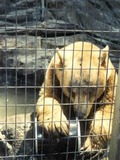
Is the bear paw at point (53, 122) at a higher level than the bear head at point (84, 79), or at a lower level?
lower

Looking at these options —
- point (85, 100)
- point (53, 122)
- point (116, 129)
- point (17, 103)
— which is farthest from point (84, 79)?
point (17, 103)

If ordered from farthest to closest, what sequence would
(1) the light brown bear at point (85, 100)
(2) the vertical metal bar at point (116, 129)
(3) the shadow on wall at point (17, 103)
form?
(3) the shadow on wall at point (17, 103) → (1) the light brown bear at point (85, 100) → (2) the vertical metal bar at point (116, 129)

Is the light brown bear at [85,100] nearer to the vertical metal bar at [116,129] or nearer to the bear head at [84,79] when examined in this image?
the bear head at [84,79]

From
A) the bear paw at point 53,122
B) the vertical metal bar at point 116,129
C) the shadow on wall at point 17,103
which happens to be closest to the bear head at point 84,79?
the bear paw at point 53,122

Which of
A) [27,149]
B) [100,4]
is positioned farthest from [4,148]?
[100,4]

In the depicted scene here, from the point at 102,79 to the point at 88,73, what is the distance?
0.77ft

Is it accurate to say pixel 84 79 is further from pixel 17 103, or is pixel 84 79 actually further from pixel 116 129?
pixel 17 103

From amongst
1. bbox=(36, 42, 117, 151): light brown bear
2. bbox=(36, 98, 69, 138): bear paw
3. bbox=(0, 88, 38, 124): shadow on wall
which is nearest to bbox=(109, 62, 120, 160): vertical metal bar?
→ bbox=(36, 42, 117, 151): light brown bear

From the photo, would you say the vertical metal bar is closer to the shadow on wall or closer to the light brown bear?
the light brown bear

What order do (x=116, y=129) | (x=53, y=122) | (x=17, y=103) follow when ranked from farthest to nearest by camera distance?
(x=17, y=103)
(x=53, y=122)
(x=116, y=129)

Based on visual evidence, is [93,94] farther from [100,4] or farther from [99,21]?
[100,4]

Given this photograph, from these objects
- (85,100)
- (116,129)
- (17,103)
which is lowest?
(116,129)

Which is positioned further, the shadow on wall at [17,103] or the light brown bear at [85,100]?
the shadow on wall at [17,103]

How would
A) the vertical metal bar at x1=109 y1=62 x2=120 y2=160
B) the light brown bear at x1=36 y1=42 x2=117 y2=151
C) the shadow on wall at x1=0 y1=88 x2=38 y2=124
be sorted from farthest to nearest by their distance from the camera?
1. the shadow on wall at x1=0 y1=88 x2=38 y2=124
2. the light brown bear at x1=36 y1=42 x2=117 y2=151
3. the vertical metal bar at x1=109 y1=62 x2=120 y2=160
